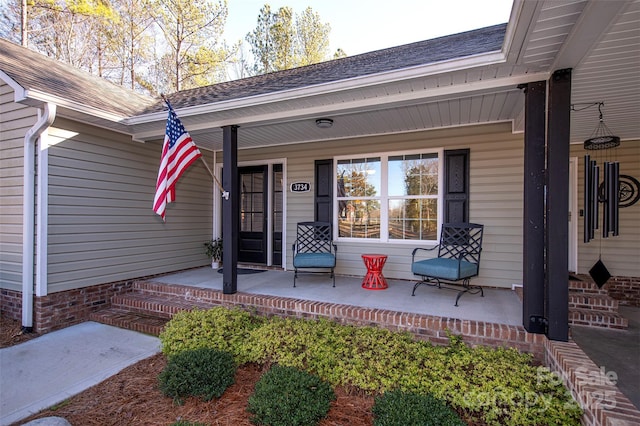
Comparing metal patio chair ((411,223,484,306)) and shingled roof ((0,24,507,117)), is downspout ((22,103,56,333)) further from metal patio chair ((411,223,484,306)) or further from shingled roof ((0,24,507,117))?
metal patio chair ((411,223,484,306))

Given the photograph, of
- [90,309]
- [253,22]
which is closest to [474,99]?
[90,309]

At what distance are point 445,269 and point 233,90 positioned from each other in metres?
3.89

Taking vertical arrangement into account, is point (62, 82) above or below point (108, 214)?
above

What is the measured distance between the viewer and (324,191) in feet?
18.0

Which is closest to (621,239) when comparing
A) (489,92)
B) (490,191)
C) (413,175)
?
(490,191)

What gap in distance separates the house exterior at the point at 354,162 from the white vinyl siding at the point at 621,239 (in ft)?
0.06

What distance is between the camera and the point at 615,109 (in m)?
3.64

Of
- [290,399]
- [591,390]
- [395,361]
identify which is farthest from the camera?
[395,361]

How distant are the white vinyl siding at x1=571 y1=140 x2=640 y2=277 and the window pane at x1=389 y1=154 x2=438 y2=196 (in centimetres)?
219

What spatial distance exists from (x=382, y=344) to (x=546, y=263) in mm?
1533

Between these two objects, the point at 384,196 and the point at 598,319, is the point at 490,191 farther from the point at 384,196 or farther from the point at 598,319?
the point at 598,319

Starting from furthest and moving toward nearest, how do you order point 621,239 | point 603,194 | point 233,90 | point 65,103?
point 233,90 < point 621,239 < point 65,103 < point 603,194

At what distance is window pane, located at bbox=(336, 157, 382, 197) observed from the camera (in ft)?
16.9

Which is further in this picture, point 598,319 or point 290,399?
Result: point 598,319
